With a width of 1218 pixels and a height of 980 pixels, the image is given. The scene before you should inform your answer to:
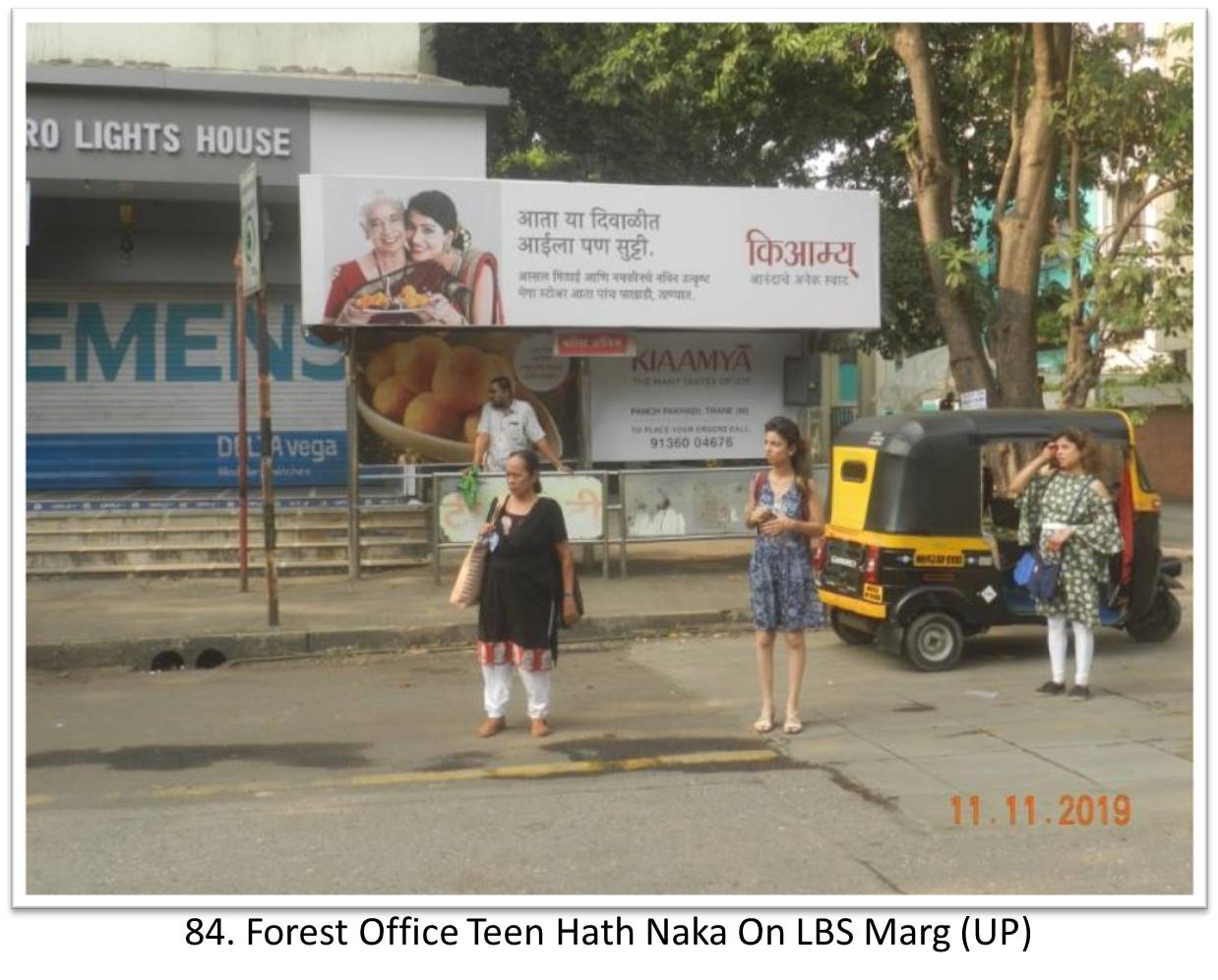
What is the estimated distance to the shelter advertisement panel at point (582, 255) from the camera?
12.8 m

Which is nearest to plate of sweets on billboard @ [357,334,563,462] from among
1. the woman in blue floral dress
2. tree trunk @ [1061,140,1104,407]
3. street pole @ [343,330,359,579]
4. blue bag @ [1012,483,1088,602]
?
street pole @ [343,330,359,579]

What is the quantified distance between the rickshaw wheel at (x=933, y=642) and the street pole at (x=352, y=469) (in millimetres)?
5963

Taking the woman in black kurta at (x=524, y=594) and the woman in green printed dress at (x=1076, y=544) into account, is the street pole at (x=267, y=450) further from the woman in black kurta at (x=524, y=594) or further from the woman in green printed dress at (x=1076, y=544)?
the woman in green printed dress at (x=1076, y=544)

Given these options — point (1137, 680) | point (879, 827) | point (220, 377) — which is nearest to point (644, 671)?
point (1137, 680)

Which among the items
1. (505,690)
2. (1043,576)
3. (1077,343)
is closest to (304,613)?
(505,690)

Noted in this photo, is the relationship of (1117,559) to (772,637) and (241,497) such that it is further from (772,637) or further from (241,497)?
(241,497)

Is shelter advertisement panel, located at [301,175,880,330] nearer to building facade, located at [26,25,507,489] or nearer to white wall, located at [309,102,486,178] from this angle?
white wall, located at [309,102,486,178]

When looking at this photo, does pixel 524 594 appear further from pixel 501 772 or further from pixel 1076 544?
pixel 1076 544

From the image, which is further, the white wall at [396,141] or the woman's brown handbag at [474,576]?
the white wall at [396,141]

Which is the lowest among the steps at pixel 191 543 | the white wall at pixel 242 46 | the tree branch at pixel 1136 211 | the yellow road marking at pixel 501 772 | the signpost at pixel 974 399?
the yellow road marking at pixel 501 772

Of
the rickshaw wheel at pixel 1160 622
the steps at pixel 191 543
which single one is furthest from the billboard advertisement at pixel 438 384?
the rickshaw wheel at pixel 1160 622

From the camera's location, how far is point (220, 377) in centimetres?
1797

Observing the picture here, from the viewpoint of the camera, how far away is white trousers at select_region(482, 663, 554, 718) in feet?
25.8

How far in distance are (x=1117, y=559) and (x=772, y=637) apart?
3.26 metres
